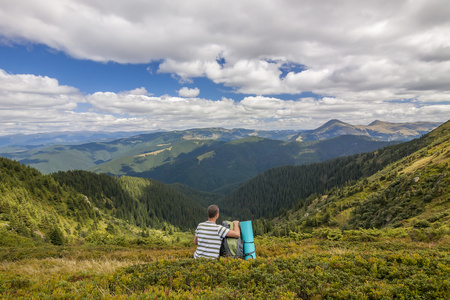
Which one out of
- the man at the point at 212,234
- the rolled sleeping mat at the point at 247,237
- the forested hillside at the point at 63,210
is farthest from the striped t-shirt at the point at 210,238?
the forested hillside at the point at 63,210

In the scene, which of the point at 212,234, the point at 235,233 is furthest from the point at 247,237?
the point at 212,234

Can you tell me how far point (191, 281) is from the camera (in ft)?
28.3

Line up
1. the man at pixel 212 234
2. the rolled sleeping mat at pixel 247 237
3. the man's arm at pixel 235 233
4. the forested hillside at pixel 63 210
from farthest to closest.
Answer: the forested hillside at pixel 63 210
the rolled sleeping mat at pixel 247 237
the man at pixel 212 234
the man's arm at pixel 235 233

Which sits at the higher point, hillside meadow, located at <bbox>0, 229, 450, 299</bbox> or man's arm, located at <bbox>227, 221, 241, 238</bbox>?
man's arm, located at <bbox>227, 221, 241, 238</bbox>

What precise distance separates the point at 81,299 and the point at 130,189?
209 meters

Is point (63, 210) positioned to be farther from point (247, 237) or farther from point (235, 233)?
point (235, 233)

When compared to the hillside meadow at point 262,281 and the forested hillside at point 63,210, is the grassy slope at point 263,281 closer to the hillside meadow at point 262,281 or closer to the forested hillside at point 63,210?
the hillside meadow at point 262,281

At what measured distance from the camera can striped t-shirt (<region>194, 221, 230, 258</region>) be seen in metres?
10.7

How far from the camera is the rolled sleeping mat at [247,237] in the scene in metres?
11.2

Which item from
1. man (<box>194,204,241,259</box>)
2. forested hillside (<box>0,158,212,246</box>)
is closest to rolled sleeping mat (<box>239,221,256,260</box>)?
man (<box>194,204,241,259</box>)

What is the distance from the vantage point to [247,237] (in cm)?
1140

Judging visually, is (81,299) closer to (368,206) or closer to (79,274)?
(79,274)

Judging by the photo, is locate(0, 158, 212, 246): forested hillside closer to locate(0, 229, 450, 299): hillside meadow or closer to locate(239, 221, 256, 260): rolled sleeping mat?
locate(0, 229, 450, 299): hillside meadow

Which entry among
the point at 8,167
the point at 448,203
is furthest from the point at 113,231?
the point at 448,203
